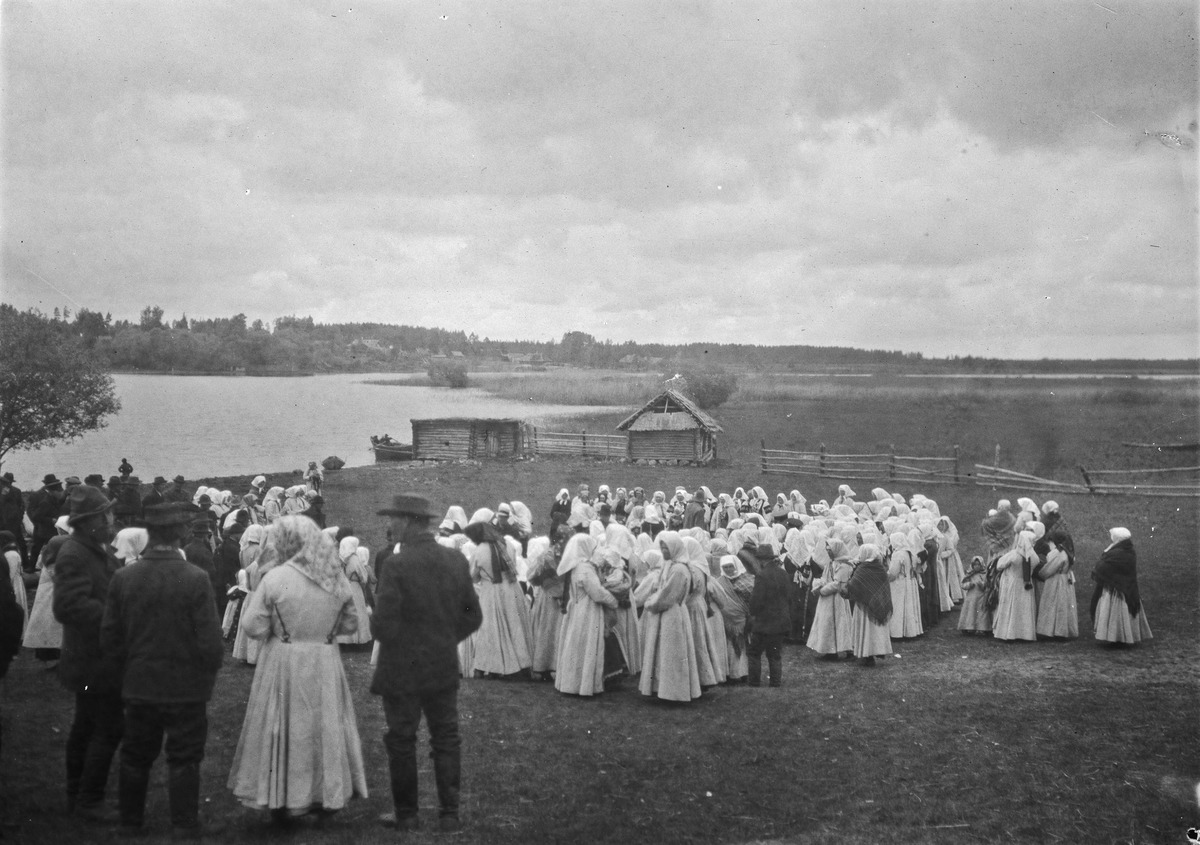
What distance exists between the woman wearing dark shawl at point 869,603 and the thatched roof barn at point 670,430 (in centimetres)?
2424

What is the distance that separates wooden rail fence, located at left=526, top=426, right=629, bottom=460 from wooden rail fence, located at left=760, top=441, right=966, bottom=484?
740cm

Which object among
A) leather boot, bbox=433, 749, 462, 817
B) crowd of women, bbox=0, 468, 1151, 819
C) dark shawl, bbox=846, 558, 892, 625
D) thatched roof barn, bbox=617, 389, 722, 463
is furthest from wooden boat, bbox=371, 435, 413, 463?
leather boot, bbox=433, 749, 462, 817

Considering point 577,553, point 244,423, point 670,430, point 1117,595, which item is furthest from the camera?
point 244,423

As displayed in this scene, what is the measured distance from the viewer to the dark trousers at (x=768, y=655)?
10.2m

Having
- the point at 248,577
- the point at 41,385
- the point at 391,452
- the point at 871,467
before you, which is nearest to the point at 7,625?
the point at 248,577

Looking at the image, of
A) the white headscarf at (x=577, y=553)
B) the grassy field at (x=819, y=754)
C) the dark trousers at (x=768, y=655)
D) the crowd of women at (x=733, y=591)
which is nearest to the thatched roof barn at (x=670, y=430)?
the crowd of women at (x=733, y=591)

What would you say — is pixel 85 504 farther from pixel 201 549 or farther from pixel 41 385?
pixel 41 385

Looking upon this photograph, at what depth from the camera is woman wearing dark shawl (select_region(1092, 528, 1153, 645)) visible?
38.9 feet

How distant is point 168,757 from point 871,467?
29.6 meters

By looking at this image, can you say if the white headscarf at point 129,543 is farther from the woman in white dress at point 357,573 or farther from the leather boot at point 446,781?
the leather boot at point 446,781

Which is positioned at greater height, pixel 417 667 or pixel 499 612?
pixel 417 667

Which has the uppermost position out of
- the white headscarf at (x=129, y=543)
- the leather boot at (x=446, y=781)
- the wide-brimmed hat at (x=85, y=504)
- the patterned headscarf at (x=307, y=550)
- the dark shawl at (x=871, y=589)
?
the wide-brimmed hat at (x=85, y=504)

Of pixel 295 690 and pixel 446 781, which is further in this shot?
pixel 446 781

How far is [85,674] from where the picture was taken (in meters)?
5.60
